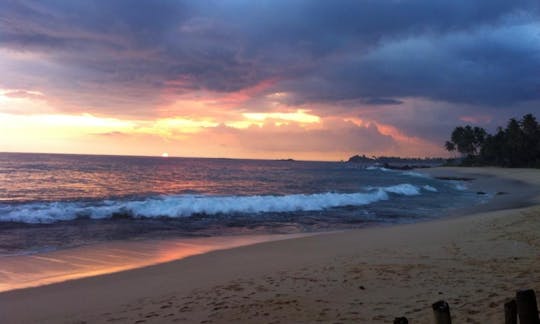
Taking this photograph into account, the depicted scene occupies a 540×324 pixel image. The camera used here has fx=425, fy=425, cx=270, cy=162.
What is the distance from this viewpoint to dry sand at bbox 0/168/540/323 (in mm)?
6305

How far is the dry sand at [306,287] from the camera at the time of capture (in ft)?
20.7

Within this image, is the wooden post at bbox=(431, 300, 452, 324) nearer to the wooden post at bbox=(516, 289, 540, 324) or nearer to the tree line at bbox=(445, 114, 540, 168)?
the wooden post at bbox=(516, 289, 540, 324)

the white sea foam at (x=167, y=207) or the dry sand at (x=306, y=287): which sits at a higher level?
the dry sand at (x=306, y=287)

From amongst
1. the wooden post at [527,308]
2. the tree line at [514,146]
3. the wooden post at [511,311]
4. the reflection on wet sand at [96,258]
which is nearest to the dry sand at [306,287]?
the reflection on wet sand at [96,258]

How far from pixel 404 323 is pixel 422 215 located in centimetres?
2192

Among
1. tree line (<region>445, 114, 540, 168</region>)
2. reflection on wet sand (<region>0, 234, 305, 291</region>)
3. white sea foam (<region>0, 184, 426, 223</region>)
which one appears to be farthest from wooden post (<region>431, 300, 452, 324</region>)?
tree line (<region>445, 114, 540, 168</region>)

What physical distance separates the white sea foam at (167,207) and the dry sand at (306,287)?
1175 centimetres

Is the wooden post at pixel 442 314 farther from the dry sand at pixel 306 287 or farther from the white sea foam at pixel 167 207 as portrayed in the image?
→ the white sea foam at pixel 167 207

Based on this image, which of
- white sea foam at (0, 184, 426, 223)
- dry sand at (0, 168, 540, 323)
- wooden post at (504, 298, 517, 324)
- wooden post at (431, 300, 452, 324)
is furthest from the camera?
white sea foam at (0, 184, 426, 223)

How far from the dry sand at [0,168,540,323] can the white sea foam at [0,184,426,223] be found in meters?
11.8

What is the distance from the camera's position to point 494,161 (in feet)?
336

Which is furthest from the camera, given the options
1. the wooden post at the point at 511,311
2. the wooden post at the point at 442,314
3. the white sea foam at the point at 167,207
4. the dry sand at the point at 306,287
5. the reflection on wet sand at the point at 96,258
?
the white sea foam at the point at 167,207

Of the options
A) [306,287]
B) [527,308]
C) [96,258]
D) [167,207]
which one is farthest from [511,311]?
[167,207]

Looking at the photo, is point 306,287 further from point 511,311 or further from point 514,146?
point 514,146
